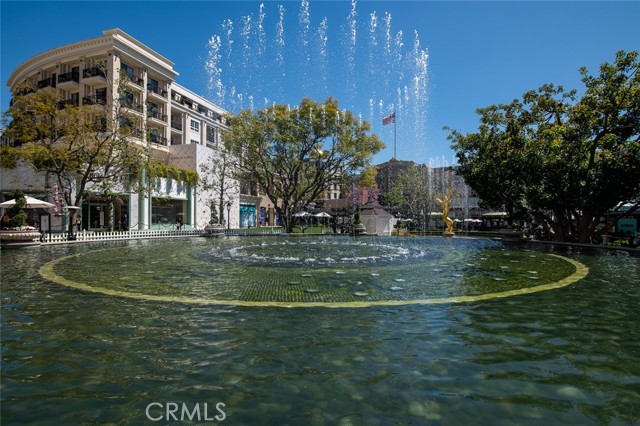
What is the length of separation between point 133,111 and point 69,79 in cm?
993

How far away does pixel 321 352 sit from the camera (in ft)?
15.3

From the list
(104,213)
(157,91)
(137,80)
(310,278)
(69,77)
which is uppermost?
(157,91)

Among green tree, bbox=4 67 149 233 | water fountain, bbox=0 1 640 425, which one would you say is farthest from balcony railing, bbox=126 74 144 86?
water fountain, bbox=0 1 640 425

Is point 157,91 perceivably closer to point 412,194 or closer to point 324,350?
point 412,194

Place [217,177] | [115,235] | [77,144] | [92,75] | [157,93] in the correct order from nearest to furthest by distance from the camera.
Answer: [115,235]
[77,144]
[92,75]
[157,93]
[217,177]

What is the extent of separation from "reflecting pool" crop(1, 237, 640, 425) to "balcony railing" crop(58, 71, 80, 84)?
38235 millimetres

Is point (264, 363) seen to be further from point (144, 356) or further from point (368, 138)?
point (368, 138)

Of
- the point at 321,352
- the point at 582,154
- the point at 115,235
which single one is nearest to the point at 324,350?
the point at 321,352

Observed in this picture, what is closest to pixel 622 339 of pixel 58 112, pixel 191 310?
pixel 191 310

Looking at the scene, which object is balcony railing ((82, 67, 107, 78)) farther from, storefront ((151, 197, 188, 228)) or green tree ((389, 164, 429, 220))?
green tree ((389, 164, 429, 220))

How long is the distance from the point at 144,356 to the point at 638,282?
40.0 feet

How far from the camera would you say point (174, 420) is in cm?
315

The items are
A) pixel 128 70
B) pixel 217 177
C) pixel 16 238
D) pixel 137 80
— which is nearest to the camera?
pixel 16 238

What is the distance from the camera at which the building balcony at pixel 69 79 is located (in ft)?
127
